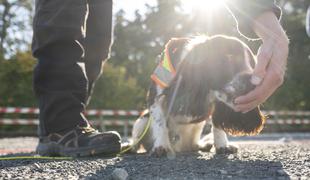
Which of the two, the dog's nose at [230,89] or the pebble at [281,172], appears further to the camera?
the dog's nose at [230,89]

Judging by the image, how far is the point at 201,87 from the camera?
147 inches

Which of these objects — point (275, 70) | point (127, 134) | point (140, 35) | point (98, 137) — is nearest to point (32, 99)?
point (127, 134)

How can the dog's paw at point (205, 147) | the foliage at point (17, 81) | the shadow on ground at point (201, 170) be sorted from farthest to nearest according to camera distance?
1. the foliage at point (17, 81)
2. the dog's paw at point (205, 147)
3. the shadow on ground at point (201, 170)

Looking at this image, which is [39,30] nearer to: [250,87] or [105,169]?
[105,169]

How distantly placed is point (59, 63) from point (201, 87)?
1.04m

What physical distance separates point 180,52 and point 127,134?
11958mm

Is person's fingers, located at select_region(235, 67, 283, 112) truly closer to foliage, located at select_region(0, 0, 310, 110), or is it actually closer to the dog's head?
the dog's head

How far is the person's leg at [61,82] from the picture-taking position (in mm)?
3373

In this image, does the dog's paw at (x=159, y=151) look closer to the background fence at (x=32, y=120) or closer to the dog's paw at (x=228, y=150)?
the dog's paw at (x=228, y=150)

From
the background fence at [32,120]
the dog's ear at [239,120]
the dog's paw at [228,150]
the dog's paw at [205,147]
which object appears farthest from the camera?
the background fence at [32,120]

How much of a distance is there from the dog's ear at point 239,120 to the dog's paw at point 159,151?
490 mm

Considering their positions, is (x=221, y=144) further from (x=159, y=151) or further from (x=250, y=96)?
(x=250, y=96)

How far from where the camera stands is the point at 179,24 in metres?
27.6

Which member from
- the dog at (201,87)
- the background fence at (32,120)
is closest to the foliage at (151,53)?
the background fence at (32,120)
